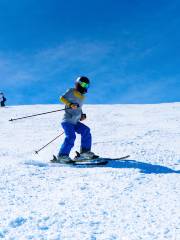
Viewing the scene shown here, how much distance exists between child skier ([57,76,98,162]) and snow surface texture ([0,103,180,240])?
0.61m

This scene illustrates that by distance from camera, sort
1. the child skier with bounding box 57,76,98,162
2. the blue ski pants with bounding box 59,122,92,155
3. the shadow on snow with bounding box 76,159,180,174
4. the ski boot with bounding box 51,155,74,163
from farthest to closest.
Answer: the child skier with bounding box 57,76,98,162, the blue ski pants with bounding box 59,122,92,155, the ski boot with bounding box 51,155,74,163, the shadow on snow with bounding box 76,159,180,174

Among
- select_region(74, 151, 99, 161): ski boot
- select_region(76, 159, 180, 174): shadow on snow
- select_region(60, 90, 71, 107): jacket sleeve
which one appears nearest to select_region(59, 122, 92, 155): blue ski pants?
select_region(74, 151, 99, 161): ski boot

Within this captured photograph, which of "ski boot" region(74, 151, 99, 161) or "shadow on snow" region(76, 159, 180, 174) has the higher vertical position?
"ski boot" region(74, 151, 99, 161)

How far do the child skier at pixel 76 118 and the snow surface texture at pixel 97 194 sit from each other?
1.99 feet

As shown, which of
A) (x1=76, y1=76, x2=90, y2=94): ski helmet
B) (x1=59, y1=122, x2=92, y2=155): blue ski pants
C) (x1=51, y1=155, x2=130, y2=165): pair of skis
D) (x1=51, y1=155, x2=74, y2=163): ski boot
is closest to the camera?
(x1=51, y1=155, x2=130, y2=165): pair of skis

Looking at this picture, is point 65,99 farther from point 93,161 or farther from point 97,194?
point 97,194

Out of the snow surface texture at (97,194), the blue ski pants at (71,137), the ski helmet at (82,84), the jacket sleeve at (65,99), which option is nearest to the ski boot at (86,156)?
the blue ski pants at (71,137)

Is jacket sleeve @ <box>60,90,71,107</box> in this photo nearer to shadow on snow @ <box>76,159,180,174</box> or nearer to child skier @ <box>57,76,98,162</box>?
child skier @ <box>57,76,98,162</box>

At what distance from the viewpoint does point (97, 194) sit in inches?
241

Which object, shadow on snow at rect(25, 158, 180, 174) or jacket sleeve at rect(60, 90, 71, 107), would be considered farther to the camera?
jacket sleeve at rect(60, 90, 71, 107)

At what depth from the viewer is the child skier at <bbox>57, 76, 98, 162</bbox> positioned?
9.04 meters

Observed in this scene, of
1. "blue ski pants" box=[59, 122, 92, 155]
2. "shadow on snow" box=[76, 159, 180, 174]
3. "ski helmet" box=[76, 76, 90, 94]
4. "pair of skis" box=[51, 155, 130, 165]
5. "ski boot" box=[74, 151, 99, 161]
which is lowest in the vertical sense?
"shadow on snow" box=[76, 159, 180, 174]

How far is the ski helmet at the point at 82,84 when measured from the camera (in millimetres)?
9280

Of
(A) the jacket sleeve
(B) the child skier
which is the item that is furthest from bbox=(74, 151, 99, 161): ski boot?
(A) the jacket sleeve
